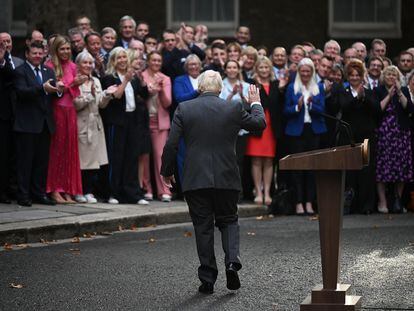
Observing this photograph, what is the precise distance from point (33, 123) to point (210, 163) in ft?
16.9

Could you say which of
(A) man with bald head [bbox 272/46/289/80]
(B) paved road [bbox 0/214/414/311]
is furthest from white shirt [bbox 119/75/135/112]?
(A) man with bald head [bbox 272/46/289/80]

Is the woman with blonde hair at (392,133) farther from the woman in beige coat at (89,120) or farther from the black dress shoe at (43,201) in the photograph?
the black dress shoe at (43,201)

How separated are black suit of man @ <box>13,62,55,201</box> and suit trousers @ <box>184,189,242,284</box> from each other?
4938mm

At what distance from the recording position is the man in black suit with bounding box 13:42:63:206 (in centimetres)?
1457

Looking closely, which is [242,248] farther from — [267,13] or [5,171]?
[267,13]

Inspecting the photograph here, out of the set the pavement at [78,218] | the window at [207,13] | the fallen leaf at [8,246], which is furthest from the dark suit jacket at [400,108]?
the window at [207,13]

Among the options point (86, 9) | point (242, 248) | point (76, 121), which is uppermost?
point (86, 9)

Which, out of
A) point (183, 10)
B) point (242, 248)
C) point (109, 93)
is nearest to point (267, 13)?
point (183, 10)

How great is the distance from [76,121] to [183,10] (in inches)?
356

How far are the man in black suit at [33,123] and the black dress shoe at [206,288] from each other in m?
5.21

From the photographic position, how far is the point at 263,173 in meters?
16.8

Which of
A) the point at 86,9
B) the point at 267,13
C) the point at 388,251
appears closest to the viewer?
the point at 388,251

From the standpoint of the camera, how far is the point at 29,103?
14703 millimetres

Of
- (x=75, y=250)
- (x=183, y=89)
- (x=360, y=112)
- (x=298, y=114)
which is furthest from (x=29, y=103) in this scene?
(x=360, y=112)
